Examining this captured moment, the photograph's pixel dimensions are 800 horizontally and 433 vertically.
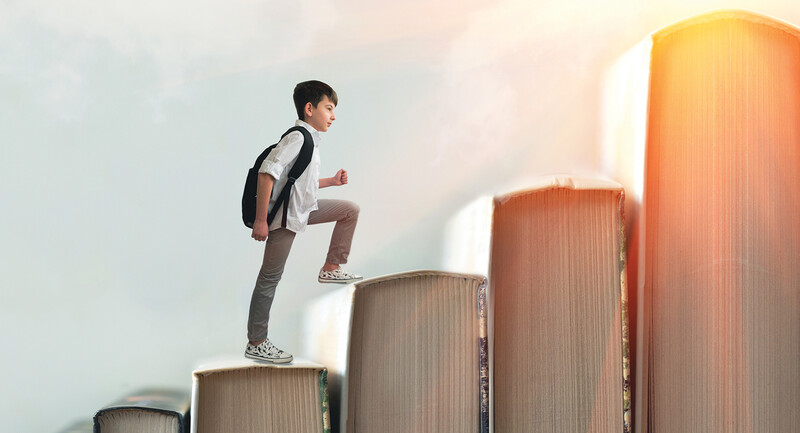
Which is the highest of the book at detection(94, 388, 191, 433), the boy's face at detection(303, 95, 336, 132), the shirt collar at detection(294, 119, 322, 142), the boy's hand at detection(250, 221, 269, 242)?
the boy's face at detection(303, 95, 336, 132)

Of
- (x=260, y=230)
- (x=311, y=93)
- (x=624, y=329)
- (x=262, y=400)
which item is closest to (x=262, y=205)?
(x=260, y=230)

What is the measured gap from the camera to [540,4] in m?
0.69

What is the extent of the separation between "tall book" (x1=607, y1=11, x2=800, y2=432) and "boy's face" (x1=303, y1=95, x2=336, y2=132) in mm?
340

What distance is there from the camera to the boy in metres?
0.62

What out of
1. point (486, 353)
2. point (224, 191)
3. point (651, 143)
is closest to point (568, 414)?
point (486, 353)

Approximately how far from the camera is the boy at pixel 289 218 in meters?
0.62

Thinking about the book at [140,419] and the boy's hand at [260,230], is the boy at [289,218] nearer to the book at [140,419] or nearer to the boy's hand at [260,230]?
the boy's hand at [260,230]

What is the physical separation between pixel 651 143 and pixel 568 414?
17 cm

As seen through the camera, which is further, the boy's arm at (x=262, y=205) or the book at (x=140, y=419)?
the boy's arm at (x=262, y=205)

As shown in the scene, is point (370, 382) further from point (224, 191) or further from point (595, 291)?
point (224, 191)

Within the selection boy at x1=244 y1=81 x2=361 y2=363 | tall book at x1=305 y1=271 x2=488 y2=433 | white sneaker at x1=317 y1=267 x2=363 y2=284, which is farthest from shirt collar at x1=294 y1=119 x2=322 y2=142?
tall book at x1=305 y1=271 x2=488 y2=433

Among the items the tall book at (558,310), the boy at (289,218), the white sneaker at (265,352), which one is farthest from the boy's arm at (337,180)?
the tall book at (558,310)

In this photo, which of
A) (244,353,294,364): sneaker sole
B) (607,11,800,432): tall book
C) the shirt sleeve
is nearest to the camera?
(607,11,800,432): tall book

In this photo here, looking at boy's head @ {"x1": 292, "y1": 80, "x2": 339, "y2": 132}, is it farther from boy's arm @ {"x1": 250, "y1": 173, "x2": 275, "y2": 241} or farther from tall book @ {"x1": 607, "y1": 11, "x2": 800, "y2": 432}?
tall book @ {"x1": 607, "y1": 11, "x2": 800, "y2": 432}
